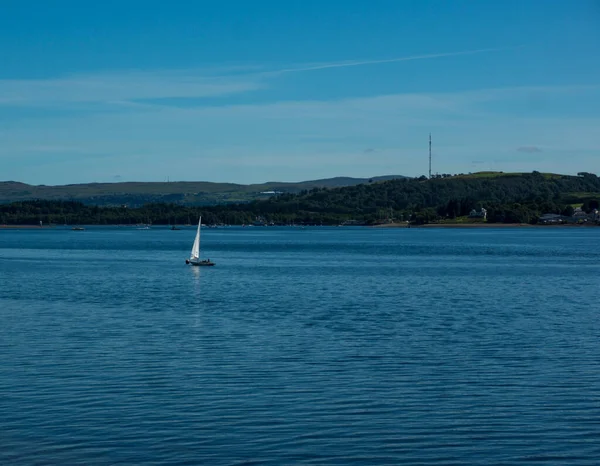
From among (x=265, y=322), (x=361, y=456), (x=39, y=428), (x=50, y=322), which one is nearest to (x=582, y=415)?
(x=361, y=456)

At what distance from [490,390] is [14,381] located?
38.5ft

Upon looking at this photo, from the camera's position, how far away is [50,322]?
3494cm

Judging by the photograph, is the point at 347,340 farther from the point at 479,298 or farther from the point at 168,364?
the point at 479,298

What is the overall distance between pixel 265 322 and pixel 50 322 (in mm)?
8392

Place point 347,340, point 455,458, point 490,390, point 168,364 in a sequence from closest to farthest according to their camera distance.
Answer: point 455,458
point 490,390
point 168,364
point 347,340

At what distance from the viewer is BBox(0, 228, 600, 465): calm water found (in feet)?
54.4

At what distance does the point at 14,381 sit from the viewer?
2242cm

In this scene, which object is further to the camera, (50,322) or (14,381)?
(50,322)

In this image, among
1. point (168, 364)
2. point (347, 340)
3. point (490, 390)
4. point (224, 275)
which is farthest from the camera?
point (224, 275)

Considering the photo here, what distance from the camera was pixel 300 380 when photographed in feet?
73.5

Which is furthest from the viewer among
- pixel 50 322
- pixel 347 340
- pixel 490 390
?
pixel 50 322

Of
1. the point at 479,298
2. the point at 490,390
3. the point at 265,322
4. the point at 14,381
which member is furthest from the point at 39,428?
the point at 479,298

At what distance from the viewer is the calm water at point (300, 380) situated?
1658cm

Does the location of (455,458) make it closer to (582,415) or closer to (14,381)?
(582,415)
